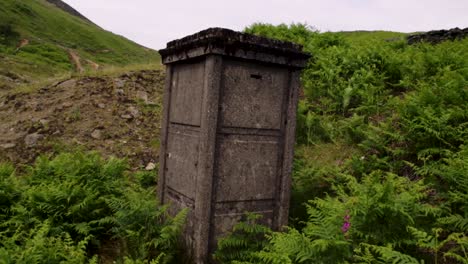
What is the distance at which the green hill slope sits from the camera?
82.9ft

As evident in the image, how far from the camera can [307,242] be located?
3.67 metres

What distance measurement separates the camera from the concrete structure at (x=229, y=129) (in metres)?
4.47

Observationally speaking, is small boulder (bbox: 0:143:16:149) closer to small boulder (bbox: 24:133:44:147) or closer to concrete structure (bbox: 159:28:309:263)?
small boulder (bbox: 24:133:44:147)

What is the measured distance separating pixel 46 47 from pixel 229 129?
38455mm

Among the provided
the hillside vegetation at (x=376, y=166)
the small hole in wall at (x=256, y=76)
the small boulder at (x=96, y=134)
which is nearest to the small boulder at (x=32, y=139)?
the small boulder at (x=96, y=134)

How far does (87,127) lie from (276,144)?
665 centimetres

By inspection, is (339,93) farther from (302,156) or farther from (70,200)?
(70,200)

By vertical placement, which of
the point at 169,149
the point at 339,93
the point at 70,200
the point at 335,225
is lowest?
A: the point at 70,200

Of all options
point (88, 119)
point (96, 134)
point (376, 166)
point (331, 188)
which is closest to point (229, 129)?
point (331, 188)

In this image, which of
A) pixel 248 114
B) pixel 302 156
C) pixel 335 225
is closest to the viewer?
pixel 335 225

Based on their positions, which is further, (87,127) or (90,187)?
(87,127)

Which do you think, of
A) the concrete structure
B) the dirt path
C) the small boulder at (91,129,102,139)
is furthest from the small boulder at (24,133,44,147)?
the concrete structure

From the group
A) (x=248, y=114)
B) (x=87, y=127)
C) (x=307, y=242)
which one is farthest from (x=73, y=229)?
(x=87, y=127)

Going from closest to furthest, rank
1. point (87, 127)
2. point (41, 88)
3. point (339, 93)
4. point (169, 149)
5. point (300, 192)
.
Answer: point (169, 149), point (300, 192), point (339, 93), point (87, 127), point (41, 88)
